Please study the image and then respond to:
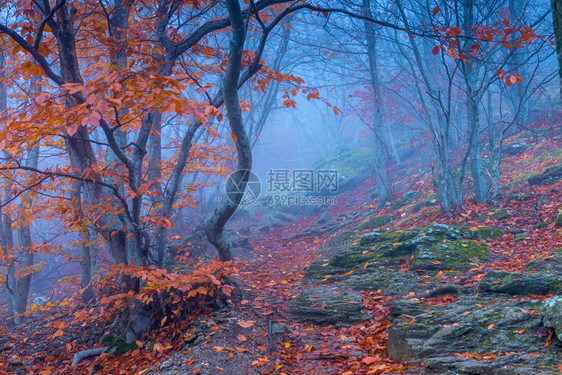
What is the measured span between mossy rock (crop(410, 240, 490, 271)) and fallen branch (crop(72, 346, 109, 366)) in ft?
14.5

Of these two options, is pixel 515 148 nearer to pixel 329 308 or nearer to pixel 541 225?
pixel 541 225

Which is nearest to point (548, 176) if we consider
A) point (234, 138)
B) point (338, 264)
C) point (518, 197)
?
point (518, 197)

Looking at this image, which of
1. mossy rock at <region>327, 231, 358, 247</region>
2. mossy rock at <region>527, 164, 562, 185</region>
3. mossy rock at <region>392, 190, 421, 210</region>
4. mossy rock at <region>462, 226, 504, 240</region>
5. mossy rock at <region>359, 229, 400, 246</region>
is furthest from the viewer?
mossy rock at <region>392, 190, 421, 210</region>

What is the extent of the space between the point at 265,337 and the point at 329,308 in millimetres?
915

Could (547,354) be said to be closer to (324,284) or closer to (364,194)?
(324,284)

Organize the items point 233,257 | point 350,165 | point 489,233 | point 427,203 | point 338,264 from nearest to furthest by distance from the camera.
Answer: point 233,257 < point 489,233 < point 338,264 < point 427,203 < point 350,165

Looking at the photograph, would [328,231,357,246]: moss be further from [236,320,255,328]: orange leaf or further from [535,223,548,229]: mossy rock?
[236,320,255,328]: orange leaf

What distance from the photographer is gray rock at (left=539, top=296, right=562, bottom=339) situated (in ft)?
7.16

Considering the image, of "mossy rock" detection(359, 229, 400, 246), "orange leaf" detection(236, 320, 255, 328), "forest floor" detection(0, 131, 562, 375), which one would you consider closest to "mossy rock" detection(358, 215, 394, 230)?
"forest floor" detection(0, 131, 562, 375)

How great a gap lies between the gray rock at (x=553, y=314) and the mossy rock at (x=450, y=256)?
8.14ft

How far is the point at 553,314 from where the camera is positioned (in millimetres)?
2271

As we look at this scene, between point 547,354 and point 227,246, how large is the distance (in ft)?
12.8

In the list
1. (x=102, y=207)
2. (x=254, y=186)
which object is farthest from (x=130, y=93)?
(x=254, y=186)

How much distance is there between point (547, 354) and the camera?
2.12 metres
